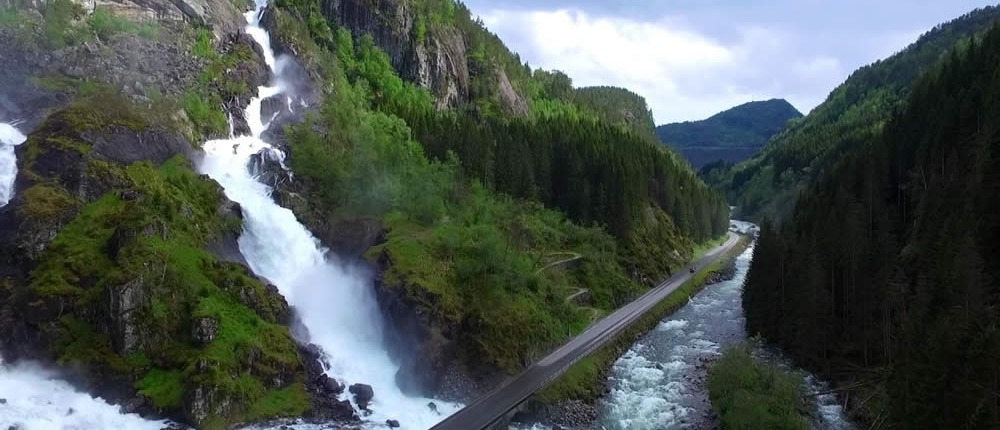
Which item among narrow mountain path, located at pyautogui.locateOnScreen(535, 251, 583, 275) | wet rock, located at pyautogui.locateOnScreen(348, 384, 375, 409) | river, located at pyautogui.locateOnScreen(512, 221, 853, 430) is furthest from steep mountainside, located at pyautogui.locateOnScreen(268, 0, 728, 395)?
river, located at pyautogui.locateOnScreen(512, 221, 853, 430)

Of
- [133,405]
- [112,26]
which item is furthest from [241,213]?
[112,26]

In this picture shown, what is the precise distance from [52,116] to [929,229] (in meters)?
91.2

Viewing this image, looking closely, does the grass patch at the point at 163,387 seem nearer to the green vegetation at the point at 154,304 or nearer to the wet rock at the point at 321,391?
the green vegetation at the point at 154,304

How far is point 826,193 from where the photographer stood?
A: 100000 mm

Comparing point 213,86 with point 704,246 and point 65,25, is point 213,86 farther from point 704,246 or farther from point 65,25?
point 704,246

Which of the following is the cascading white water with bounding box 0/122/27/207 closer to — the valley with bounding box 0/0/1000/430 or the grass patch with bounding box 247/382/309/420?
the valley with bounding box 0/0/1000/430

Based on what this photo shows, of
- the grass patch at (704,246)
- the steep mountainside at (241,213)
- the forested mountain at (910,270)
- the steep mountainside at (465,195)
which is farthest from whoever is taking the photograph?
the grass patch at (704,246)

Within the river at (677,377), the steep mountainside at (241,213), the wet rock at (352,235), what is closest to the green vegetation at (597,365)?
the river at (677,377)

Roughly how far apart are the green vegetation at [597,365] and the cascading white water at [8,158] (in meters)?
54.7

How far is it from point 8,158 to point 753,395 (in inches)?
2939

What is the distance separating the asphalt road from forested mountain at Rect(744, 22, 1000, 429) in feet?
52.8

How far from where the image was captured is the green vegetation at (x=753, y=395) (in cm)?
4769

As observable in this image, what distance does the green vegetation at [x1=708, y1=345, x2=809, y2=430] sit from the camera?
47688 millimetres

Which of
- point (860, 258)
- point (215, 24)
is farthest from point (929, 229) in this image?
point (215, 24)
